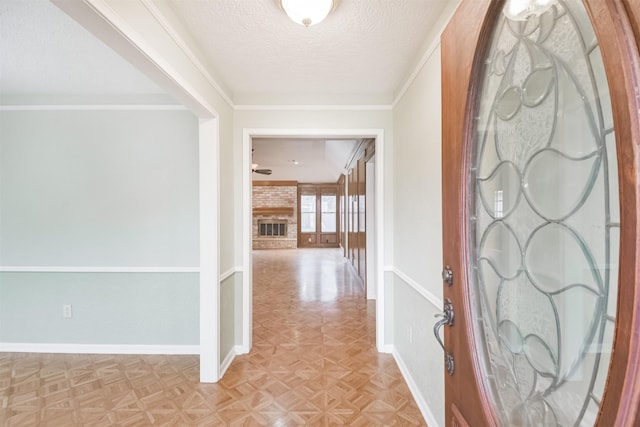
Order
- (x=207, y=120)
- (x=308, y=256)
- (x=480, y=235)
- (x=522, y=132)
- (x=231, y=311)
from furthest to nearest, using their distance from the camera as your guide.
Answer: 1. (x=308, y=256)
2. (x=231, y=311)
3. (x=207, y=120)
4. (x=480, y=235)
5. (x=522, y=132)

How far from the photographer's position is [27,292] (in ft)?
8.68

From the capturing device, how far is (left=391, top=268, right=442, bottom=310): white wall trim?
161 cm

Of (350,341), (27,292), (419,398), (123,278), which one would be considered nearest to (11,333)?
(27,292)

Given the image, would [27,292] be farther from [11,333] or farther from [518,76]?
[518,76]

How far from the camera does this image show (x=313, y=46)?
6.11ft

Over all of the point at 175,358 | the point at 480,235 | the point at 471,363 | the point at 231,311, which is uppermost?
the point at 480,235

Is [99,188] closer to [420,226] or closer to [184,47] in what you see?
[184,47]

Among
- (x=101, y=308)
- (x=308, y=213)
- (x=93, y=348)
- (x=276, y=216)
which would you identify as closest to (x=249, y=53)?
(x=101, y=308)

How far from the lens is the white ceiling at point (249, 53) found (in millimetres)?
1561

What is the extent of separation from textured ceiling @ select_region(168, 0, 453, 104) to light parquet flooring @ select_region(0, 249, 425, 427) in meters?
2.33

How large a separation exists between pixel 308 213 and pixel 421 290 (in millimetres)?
8730

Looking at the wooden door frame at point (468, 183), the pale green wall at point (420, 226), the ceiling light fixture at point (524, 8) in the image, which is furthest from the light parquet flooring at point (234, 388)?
the ceiling light fixture at point (524, 8)

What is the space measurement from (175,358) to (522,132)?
3006 mm

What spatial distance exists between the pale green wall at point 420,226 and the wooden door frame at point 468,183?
0.70 meters
